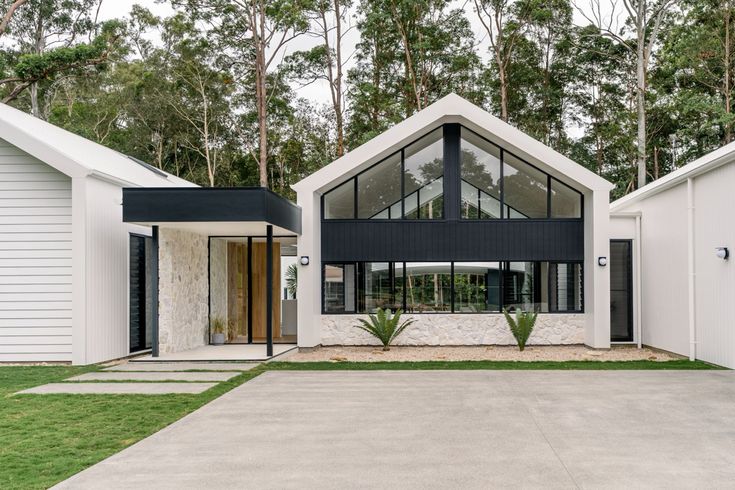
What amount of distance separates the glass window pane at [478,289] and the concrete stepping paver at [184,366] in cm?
478

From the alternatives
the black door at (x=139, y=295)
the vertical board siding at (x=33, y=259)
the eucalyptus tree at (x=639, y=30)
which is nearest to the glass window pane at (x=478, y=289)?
the black door at (x=139, y=295)

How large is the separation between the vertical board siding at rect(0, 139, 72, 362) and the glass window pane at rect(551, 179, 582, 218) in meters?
9.80

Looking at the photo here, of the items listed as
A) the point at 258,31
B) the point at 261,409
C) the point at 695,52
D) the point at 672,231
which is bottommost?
the point at 261,409

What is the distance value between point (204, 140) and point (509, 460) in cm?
2756

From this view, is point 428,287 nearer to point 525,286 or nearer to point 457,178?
point 525,286

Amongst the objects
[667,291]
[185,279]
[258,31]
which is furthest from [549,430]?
[258,31]

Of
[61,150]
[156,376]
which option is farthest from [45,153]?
[156,376]

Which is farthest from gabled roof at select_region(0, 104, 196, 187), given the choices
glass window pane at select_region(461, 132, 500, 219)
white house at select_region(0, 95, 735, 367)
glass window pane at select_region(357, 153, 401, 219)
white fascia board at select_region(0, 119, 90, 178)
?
glass window pane at select_region(461, 132, 500, 219)

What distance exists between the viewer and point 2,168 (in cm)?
1121

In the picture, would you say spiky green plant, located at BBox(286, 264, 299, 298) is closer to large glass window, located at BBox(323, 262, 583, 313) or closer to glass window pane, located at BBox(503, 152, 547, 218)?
large glass window, located at BBox(323, 262, 583, 313)

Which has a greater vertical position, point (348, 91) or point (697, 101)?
point (348, 91)

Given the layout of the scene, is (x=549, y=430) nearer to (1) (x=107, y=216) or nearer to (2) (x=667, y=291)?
(2) (x=667, y=291)

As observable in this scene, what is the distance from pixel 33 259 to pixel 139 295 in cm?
222

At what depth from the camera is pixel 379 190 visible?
1379cm
